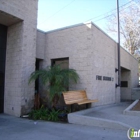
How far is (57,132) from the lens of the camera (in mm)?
5371

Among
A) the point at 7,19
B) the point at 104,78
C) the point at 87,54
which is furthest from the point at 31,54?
the point at 104,78

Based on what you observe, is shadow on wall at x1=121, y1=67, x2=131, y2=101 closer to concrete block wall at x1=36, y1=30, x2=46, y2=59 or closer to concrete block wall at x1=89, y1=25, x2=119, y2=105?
concrete block wall at x1=89, y1=25, x2=119, y2=105

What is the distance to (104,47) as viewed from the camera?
33.7 ft

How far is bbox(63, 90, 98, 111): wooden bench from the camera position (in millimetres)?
7447

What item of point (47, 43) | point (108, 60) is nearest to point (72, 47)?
point (47, 43)

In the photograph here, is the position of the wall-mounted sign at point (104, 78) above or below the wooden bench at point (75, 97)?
above

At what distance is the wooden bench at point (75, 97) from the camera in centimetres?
745

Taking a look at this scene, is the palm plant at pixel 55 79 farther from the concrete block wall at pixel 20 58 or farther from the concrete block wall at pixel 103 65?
the concrete block wall at pixel 103 65

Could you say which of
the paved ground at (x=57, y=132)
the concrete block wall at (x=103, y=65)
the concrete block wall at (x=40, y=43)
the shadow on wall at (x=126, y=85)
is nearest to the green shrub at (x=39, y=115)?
the paved ground at (x=57, y=132)

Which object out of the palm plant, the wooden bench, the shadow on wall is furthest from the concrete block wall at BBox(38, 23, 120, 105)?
the shadow on wall

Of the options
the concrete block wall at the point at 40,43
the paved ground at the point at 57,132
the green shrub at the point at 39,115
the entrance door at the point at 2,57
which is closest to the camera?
the paved ground at the point at 57,132

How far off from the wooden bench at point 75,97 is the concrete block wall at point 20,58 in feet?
7.21

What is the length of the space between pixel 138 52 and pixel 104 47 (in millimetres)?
15692

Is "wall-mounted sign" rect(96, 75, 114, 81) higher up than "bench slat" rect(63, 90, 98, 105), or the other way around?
"wall-mounted sign" rect(96, 75, 114, 81)
